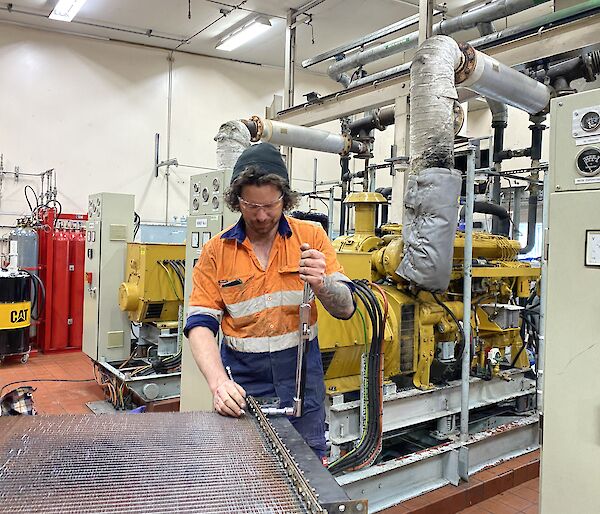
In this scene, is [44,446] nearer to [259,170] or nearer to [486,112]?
[259,170]

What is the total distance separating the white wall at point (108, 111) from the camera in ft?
25.9

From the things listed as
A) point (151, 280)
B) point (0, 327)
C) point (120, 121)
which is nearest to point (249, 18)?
point (120, 121)

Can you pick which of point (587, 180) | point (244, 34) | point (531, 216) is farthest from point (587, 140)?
point (244, 34)

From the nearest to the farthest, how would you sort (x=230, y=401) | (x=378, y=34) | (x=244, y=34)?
(x=230, y=401), (x=378, y=34), (x=244, y=34)

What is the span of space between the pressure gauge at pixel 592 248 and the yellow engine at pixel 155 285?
378 cm

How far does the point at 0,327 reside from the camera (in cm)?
617

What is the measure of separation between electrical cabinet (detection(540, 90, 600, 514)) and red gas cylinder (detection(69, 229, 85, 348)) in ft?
21.3

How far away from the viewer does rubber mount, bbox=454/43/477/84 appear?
137 inches

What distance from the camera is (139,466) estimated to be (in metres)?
1.18

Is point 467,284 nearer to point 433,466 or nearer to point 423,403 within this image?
point 423,403

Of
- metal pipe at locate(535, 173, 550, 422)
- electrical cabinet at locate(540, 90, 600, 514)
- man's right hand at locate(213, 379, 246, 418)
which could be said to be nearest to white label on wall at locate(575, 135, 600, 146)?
electrical cabinet at locate(540, 90, 600, 514)

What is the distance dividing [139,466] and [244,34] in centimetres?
812

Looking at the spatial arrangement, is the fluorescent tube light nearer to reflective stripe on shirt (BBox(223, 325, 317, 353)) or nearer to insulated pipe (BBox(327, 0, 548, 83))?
insulated pipe (BBox(327, 0, 548, 83))

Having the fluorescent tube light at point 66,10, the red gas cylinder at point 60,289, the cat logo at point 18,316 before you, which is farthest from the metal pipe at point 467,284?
the fluorescent tube light at point 66,10
